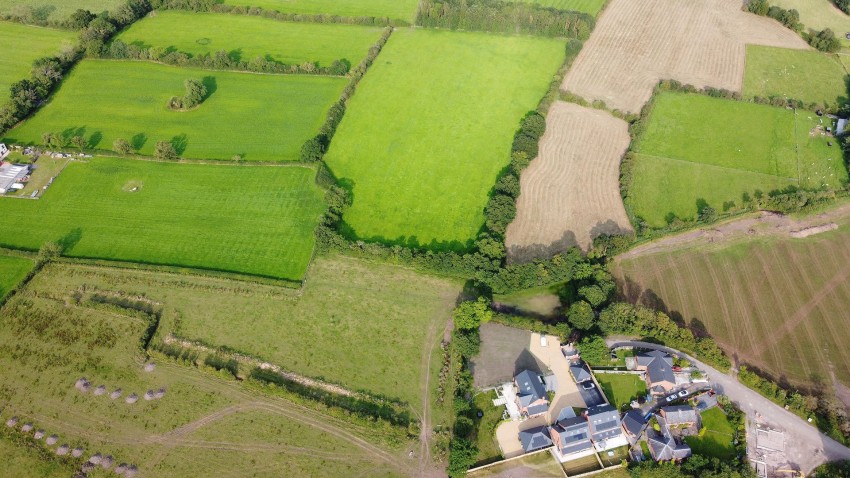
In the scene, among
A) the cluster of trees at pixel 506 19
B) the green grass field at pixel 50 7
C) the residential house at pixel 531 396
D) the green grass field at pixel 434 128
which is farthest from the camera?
the green grass field at pixel 50 7

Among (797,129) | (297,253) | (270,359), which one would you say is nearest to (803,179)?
(797,129)

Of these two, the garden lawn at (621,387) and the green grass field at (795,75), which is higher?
the green grass field at (795,75)

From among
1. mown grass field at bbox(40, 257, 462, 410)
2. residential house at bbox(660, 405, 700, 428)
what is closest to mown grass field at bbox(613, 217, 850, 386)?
residential house at bbox(660, 405, 700, 428)

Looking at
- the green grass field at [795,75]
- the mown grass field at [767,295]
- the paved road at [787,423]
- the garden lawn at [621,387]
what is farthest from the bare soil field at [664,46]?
the garden lawn at [621,387]

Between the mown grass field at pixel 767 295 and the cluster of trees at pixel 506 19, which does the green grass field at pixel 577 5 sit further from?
the mown grass field at pixel 767 295

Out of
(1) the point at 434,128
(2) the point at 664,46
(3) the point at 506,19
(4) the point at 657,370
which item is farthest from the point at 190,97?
(2) the point at 664,46

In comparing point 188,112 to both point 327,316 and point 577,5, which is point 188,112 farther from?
point 577,5
